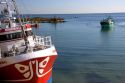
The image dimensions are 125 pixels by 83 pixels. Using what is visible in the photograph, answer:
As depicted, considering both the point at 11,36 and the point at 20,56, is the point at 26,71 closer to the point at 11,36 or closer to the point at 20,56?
the point at 20,56

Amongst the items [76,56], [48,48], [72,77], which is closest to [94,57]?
[76,56]

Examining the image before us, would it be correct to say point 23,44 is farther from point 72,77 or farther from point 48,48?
point 72,77

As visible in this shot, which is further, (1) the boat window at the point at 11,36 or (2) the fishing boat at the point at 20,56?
(1) the boat window at the point at 11,36

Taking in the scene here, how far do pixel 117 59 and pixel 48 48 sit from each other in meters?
17.6

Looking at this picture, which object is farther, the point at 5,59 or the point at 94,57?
the point at 94,57

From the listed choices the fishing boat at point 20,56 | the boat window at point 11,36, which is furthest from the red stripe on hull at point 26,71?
the boat window at point 11,36

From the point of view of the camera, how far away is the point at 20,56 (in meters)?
19.5

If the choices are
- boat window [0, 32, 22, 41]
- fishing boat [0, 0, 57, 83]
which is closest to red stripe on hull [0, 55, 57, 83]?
fishing boat [0, 0, 57, 83]

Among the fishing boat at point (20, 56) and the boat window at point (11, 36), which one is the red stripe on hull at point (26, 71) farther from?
the boat window at point (11, 36)

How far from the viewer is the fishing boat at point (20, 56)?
64.1 ft

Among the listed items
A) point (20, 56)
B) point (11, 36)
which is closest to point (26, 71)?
point (20, 56)

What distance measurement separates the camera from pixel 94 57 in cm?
3697

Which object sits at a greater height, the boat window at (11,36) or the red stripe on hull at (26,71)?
the boat window at (11,36)

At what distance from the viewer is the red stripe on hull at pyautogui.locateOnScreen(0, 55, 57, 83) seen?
1957 cm
